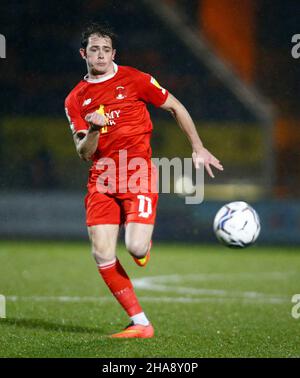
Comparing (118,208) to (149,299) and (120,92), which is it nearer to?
(120,92)

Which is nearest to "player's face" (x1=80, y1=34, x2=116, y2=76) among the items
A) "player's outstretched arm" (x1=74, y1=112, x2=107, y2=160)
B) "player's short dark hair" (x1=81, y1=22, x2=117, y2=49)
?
"player's short dark hair" (x1=81, y1=22, x2=117, y2=49)

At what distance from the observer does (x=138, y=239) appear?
602 cm

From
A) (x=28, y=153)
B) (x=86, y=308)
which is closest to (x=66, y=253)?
(x=28, y=153)

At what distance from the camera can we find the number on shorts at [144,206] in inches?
240

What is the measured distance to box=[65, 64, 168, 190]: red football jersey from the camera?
615 cm

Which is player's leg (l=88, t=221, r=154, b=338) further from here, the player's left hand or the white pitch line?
the white pitch line

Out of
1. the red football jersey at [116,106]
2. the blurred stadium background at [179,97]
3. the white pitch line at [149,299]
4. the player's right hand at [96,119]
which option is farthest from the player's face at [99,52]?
the blurred stadium background at [179,97]

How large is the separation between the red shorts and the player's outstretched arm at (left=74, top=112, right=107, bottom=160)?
348 millimetres

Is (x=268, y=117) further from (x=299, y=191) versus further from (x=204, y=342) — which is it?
(x=204, y=342)

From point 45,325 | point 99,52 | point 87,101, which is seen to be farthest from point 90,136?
point 45,325

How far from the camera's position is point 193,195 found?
15492 mm

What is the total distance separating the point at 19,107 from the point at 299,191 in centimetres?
643

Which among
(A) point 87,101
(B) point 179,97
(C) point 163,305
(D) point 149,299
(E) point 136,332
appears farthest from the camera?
(B) point 179,97

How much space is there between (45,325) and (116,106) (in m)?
1.84
